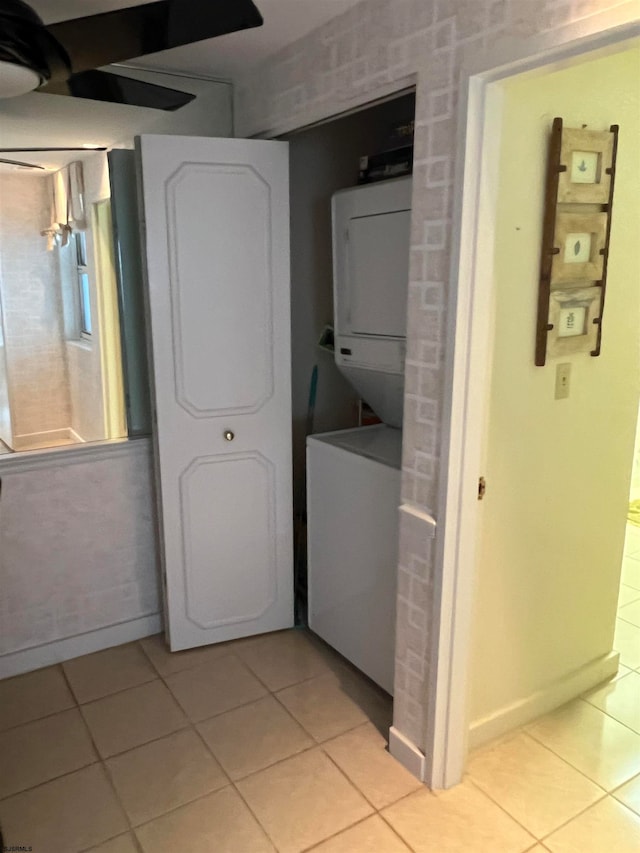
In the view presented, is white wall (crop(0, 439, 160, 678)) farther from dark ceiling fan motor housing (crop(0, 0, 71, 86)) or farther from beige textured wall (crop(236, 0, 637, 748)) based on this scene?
dark ceiling fan motor housing (crop(0, 0, 71, 86))

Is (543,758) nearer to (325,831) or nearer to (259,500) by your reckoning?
(325,831)

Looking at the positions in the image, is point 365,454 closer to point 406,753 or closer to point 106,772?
point 406,753

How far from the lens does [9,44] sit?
142 cm

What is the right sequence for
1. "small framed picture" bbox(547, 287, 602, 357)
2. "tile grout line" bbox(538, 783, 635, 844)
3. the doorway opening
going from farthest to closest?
1. the doorway opening
2. "small framed picture" bbox(547, 287, 602, 357)
3. "tile grout line" bbox(538, 783, 635, 844)

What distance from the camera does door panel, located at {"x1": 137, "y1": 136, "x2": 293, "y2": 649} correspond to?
2.49 metres

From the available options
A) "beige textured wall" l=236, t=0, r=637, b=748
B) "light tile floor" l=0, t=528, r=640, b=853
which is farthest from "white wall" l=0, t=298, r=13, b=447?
"beige textured wall" l=236, t=0, r=637, b=748

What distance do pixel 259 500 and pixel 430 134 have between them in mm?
1599

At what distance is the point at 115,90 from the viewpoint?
6.63ft

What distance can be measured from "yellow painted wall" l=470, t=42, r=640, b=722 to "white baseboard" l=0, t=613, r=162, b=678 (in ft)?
4.76

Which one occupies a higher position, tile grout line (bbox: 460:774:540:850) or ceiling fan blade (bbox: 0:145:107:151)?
ceiling fan blade (bbox: 0:145:107:151)

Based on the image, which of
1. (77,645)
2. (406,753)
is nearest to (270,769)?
(406,753)

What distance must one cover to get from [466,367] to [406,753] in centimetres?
127

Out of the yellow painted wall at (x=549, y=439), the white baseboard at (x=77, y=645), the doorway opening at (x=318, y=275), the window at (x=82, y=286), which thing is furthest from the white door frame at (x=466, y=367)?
the window at (x=82, y=286)

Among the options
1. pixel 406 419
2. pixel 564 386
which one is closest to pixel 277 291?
pixel 406 419
